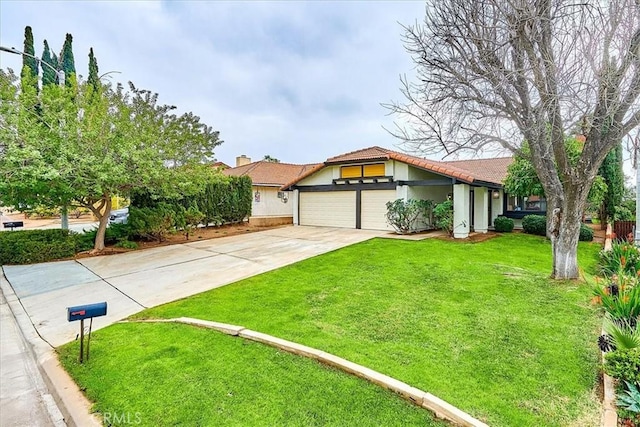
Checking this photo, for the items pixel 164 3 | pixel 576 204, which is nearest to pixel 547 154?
pixel 576 204

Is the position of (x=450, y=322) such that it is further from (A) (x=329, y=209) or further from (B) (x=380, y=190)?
(A) (x=329, y=209)

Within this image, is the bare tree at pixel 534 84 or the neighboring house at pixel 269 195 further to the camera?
the neighboring house at pixel 269 195

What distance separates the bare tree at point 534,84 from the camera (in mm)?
6273

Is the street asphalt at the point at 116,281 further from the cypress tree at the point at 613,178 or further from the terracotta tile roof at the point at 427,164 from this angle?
the cypress tree at the point at 613,178

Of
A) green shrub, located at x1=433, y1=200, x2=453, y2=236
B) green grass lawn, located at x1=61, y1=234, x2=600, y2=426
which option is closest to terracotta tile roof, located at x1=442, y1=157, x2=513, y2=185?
green shrub, located at x1=433, y1=200, x2=453, y2=236

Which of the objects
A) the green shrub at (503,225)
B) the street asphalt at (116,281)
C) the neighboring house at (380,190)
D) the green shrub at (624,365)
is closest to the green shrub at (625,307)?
the green shrub at (624,365)

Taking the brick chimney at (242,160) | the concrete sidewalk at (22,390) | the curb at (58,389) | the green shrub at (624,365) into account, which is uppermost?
the brick chimney at (242,160)

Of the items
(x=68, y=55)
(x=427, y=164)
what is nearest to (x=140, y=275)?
(x=427, y=164)

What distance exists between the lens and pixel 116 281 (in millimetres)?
8953

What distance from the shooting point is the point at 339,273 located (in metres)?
8.66

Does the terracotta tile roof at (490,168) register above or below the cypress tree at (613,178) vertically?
above

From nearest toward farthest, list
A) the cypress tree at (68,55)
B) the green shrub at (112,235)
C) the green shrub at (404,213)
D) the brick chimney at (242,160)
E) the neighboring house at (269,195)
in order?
the green shrub at (112,235), the green shrub at (404,213), the cypress tree at (68,55), the neighboring house at (269,195), the brick chimney at (242,160)

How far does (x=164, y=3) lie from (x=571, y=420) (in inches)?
565

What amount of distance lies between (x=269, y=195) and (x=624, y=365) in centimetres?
2068
